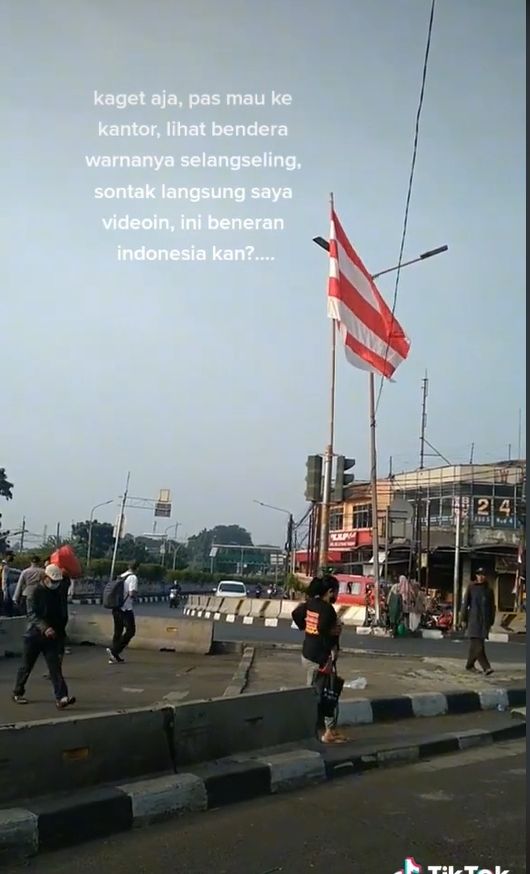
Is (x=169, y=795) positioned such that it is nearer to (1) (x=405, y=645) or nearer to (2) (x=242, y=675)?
(2) (x=242, y=675)

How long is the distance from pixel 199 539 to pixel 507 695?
151718mm

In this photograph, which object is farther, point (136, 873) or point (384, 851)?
point (384, 851)

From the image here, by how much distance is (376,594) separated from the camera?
23609 millimetres

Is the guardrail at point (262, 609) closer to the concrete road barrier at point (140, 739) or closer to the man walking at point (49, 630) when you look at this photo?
the man walking at point (49, 630)

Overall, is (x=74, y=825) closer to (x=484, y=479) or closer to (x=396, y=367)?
(x=396, y=367)

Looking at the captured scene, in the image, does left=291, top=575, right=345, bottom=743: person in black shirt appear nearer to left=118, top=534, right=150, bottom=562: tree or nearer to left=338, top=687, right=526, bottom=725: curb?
left=338, top=687, right=526, bottom=725: curb

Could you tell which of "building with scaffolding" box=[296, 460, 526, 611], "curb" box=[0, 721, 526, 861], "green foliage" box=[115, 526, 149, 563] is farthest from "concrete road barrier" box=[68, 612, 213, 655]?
"green foliage" box=[115, 526, 149, 563]

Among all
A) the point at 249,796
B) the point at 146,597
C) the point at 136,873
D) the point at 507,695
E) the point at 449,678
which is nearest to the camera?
the point at 136,873

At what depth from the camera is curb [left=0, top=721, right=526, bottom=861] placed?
530 cm

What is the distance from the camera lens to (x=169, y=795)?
611 cm

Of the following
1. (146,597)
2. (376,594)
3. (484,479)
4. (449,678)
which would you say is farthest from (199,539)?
(449,678)

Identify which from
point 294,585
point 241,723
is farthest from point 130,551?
point 241,723

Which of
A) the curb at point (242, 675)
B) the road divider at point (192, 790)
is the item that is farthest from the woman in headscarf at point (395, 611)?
the road divider at point (192, 790)

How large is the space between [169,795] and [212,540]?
161574 mm
